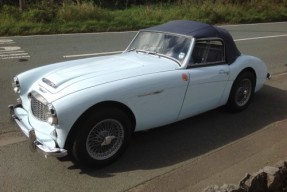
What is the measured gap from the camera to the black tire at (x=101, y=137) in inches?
161

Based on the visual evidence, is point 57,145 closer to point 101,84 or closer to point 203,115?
point 101,84

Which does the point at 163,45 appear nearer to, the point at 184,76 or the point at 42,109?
the point at 184,76

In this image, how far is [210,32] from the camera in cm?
563

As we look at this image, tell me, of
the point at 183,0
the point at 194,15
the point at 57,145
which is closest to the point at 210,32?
the point at 57,145

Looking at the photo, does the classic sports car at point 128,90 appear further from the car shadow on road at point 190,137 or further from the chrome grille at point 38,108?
the car shadow on road at point 190,137

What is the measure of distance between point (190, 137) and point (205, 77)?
0.80 meters

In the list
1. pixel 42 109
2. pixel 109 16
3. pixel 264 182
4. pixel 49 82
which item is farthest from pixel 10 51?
pixel 264 182

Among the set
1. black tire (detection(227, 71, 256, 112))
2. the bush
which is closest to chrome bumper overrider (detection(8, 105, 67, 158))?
black tire (detection(227, 71, 256, 112))

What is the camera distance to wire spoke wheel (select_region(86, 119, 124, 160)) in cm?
421

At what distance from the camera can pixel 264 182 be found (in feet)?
11.6

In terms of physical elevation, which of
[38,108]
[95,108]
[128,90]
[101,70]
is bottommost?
[38,108]

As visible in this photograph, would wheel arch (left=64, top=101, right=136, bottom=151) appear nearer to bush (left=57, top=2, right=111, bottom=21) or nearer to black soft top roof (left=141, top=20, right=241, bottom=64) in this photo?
black soft top roof (left=141, top=20, right=241, bottom=64)

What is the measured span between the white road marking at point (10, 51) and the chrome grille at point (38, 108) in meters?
5.15

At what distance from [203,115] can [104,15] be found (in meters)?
10.9
